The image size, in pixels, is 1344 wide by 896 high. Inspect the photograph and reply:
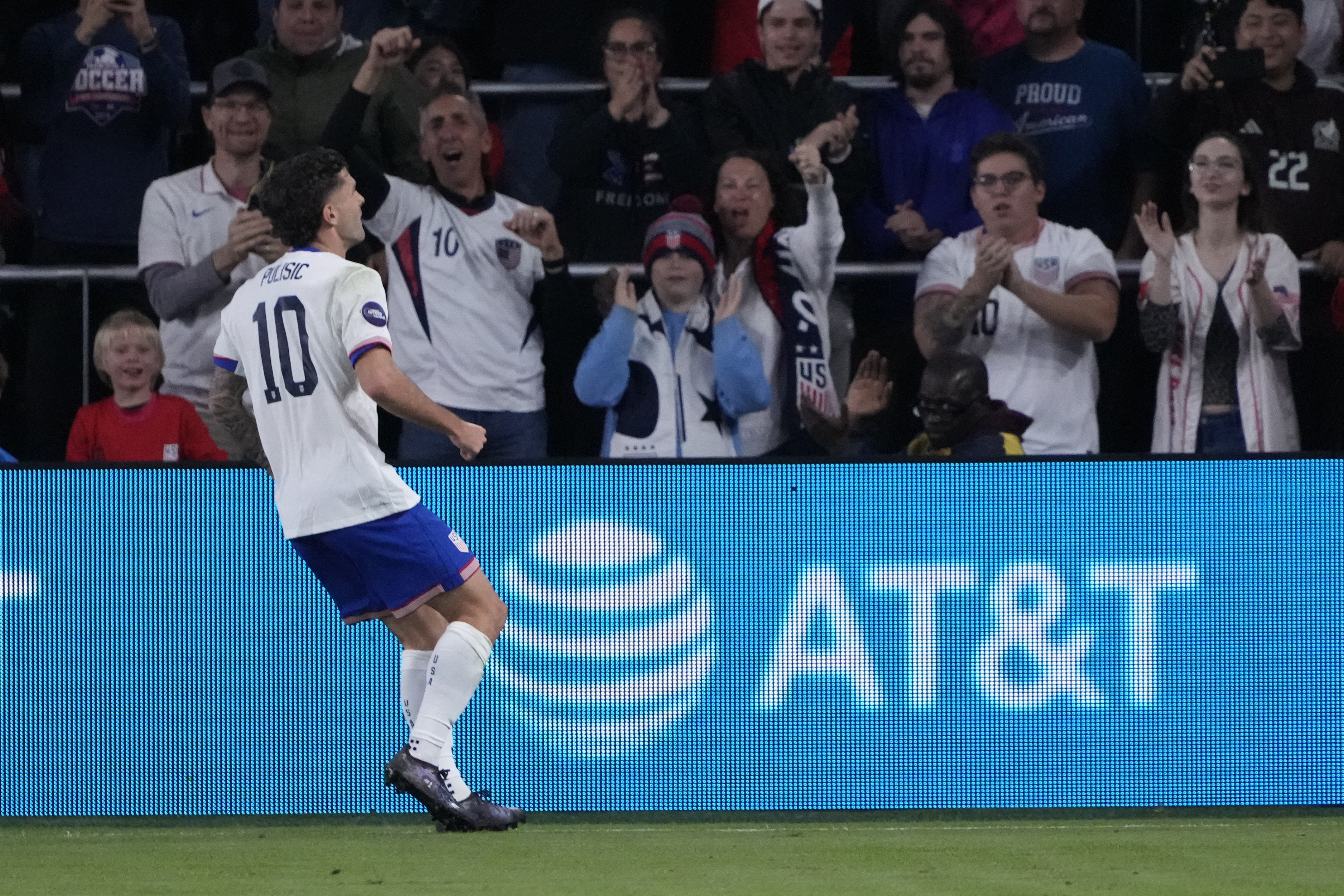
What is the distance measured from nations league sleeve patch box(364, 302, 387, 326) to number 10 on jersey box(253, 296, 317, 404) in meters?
0.18

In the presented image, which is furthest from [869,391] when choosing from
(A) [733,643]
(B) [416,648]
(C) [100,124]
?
(C) [100,124]

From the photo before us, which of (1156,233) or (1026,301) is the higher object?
(1156,233)

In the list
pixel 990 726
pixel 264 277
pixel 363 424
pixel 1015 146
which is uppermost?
pixel 1015 146

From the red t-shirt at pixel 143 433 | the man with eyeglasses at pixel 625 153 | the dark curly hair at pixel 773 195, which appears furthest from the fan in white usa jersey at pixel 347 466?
the man with eyeglasses at pixel 625 153

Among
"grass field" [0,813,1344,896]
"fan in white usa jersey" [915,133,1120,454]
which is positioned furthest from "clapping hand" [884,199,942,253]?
"grass field" [0,813,1344,896]

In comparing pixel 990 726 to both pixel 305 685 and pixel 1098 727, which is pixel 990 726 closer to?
pixel 1098 727

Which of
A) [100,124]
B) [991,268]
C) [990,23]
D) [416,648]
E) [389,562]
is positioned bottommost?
[416,648]

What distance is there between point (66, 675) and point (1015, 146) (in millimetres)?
4211

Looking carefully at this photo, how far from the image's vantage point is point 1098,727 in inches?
219

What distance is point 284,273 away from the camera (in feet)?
14.5

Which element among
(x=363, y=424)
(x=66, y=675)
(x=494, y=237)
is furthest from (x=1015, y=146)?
(x=66, y=675)

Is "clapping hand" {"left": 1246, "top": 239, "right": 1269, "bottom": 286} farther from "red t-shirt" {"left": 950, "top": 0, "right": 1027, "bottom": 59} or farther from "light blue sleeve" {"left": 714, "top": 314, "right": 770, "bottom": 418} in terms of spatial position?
"light blue sleeve" {"left": 714, "top": 314, "right": 770, "bottom": 418}

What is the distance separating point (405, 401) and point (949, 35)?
416 cm

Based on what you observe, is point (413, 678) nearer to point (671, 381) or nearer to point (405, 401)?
point (405, 401)
